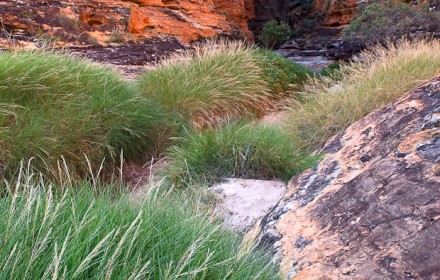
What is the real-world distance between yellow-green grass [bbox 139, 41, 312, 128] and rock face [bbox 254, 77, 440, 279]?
2525 millimetres

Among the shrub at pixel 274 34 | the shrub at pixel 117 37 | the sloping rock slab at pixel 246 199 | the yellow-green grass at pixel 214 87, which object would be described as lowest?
the shrub at pixel 274 34

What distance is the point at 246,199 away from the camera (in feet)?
10.9

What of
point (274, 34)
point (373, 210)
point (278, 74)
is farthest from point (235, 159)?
point (274, 34)

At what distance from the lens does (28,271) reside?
1.33m

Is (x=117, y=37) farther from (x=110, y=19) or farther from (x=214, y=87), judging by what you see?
(x=214, y=87)

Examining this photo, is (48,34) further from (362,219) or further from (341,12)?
(341,12)

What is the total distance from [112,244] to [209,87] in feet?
15.7

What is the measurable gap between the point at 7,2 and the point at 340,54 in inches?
312

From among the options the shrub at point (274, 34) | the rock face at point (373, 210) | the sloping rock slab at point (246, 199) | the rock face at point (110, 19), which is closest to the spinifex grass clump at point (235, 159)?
the sloping rock slab at point (246, 199)

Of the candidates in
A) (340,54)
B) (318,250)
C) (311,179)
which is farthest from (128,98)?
(340,54)

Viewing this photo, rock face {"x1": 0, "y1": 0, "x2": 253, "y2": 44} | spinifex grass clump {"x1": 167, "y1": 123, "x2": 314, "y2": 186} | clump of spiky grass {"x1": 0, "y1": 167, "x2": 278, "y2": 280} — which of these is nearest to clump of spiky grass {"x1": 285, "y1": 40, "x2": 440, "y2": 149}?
spinifex grass clump {"x1": 167, "y1": 123, "x2": 314, "y2": 186}

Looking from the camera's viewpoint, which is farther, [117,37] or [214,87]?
[117,37]

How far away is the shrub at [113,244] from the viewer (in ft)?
4.39

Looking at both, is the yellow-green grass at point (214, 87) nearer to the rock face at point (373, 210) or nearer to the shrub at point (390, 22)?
the rock face at point (373, 210)
